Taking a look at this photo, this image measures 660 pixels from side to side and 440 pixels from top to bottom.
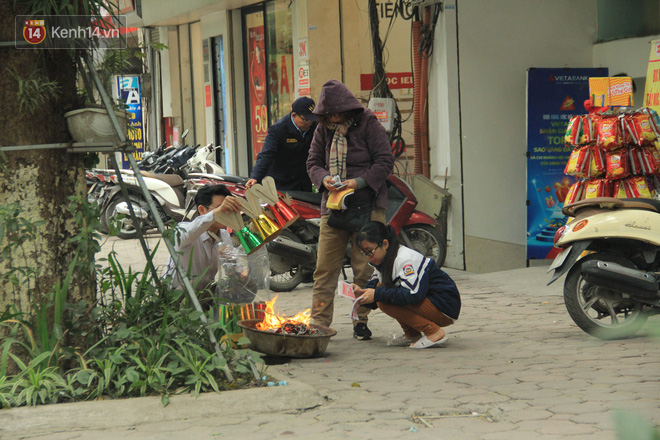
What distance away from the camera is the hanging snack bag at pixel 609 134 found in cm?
766

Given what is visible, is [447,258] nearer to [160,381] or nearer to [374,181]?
[374,181]

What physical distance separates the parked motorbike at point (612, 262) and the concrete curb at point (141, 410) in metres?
2.32

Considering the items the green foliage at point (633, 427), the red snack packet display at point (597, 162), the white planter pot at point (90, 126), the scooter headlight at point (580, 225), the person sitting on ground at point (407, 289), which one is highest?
the white planter pot at point (90, 126)

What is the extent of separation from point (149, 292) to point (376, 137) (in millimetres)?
2129

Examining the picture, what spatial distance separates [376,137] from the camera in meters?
6.03

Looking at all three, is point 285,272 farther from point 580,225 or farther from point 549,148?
point 580,225

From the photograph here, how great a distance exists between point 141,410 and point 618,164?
17.4ft

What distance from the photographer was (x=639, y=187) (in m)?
7.73

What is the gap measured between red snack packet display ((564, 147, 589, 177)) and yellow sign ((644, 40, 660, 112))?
718 mm

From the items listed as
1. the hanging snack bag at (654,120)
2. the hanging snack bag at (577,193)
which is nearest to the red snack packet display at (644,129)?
the hanging snack bag at (654,120)

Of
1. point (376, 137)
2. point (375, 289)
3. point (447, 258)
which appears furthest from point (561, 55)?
point (375, 289)

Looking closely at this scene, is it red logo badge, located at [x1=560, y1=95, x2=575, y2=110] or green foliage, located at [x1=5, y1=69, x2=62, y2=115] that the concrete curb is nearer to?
green foliage, located at [x1=5, y1=69, x2=62, y2=115]

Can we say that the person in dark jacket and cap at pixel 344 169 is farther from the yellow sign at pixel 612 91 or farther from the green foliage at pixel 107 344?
the yellow sign at pixel 612 91

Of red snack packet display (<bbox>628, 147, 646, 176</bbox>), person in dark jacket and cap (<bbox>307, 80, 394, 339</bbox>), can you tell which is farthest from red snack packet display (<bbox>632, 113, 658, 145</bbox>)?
person in dark jacket and cap (<bbox>307, 80, 394, 339</bbox>)
